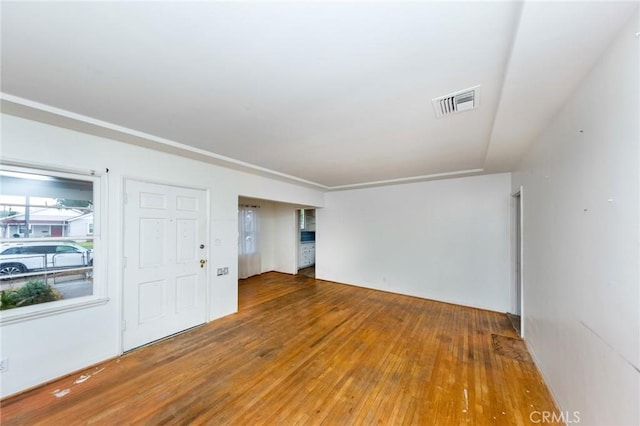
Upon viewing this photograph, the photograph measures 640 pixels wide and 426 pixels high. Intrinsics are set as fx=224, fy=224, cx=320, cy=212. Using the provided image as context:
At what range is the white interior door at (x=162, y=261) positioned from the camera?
9.00 ft

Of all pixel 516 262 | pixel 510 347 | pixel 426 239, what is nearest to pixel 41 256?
pixel 510 347

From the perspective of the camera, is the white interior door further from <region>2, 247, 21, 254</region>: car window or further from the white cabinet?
the white cabinet

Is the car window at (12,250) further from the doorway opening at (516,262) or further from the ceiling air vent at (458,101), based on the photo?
the doorway opening at (516,262)

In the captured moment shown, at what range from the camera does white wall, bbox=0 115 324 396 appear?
2.03m

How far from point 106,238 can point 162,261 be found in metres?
0.68

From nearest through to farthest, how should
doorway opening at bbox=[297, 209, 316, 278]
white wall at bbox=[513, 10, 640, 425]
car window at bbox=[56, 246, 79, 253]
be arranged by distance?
white wall at bbox=[513, 10, 640, 425] → car window at bbox=[56, 246, 79, 253] → doorway opening at bbox=[297, 209, 316, 278]

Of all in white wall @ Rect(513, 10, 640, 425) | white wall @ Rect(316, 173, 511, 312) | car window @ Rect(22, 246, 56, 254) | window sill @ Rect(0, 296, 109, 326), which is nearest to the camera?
white wall @ Rect(513, 10, 640, 425)

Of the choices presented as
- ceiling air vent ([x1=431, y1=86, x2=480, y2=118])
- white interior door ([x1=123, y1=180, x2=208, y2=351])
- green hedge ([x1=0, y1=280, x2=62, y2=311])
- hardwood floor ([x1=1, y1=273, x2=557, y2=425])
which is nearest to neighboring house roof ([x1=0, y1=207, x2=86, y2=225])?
white interior door ([x1=123, y1=180, x2=208, y2=351])

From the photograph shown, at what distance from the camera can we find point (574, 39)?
45.1 inches

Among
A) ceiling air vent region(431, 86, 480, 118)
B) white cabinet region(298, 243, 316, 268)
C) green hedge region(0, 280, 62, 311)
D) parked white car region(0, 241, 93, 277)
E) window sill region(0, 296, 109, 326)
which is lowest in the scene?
white cabinet region(298, 243, 316, 268)

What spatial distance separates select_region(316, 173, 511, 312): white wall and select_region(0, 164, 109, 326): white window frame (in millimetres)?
4552

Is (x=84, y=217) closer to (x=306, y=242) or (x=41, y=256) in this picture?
(x=41, y=256)

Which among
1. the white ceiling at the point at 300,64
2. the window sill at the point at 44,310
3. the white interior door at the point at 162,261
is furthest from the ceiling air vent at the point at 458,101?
the window sill at the point at 44,310

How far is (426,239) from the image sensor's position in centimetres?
473
